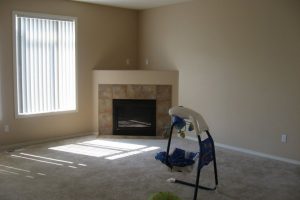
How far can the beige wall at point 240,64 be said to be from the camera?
466cm

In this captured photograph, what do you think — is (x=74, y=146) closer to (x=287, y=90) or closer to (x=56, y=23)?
(x=56, y=23)

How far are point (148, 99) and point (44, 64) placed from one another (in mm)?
1941

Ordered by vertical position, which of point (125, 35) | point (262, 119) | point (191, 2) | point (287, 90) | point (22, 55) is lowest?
point (262, 119)

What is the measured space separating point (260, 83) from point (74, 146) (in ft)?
10.2

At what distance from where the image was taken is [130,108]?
249 inches

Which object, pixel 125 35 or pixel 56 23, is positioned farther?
pixel 125 35

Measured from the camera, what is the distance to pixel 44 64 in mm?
5645

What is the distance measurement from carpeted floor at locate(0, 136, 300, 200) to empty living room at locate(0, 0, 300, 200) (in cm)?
2

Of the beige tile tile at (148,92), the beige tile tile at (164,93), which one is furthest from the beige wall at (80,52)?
the beige tile tile at (164,93)

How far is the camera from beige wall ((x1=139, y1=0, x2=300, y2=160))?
4.66 metres

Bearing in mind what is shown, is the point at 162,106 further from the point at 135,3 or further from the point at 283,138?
the point at 283,138

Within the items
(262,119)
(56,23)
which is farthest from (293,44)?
(56,23)

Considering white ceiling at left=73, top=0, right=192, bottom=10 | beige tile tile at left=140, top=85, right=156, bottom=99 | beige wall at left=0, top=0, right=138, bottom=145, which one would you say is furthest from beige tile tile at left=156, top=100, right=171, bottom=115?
white ceiling at left=73, top=0, right=192, bottom=10

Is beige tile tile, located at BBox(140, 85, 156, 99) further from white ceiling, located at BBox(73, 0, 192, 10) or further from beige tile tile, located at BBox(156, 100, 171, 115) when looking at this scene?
white ceiling, located at BBox(73, 0, 192, 10)
